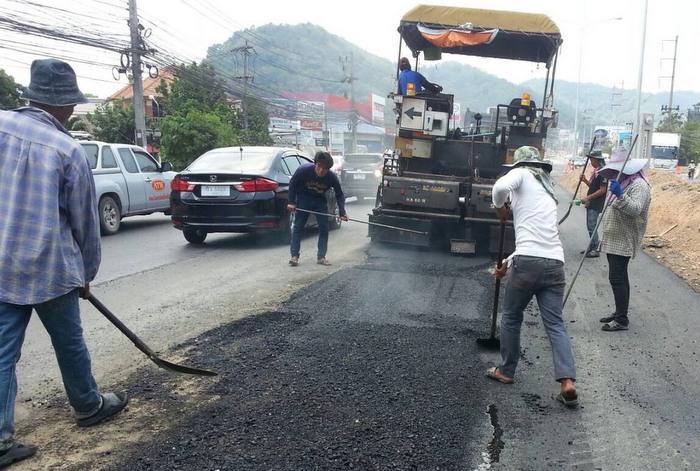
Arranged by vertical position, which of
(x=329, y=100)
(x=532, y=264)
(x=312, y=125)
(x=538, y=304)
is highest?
(x=329, y=100)

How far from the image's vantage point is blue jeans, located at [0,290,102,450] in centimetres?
265

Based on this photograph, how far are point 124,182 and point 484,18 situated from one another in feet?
23.2

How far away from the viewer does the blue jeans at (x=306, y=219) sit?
7449 millimetres

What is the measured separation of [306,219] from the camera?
7676 mm

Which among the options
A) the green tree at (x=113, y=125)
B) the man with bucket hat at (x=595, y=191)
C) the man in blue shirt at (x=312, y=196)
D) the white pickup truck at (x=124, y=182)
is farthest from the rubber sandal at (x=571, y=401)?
the green tree at (x=113, y=125)

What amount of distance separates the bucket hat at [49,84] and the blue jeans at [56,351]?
1.00m

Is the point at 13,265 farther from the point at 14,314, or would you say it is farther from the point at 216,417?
the point at 216,417

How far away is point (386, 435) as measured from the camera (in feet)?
9.84

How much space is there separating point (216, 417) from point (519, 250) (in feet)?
7.24

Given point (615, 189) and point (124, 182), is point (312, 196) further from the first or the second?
point (124, 182)

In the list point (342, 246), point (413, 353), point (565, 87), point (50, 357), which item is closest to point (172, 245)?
point (342, 246)

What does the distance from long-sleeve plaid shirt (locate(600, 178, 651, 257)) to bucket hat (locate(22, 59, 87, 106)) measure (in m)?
4.60

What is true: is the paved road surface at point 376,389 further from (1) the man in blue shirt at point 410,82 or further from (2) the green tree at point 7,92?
(2) the green tree at point 7,92

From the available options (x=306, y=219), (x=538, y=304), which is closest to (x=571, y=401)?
(x=538, y=304)
